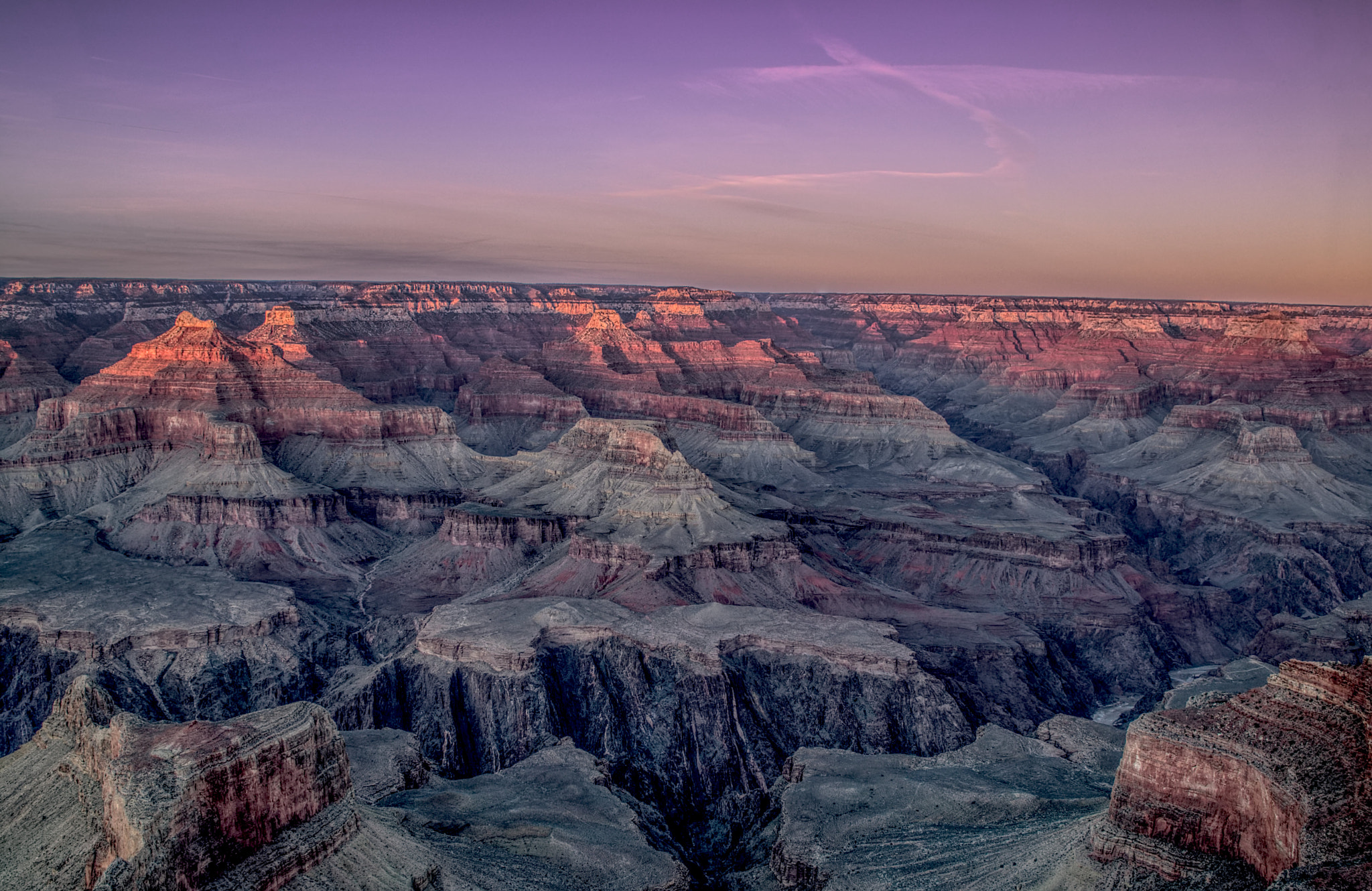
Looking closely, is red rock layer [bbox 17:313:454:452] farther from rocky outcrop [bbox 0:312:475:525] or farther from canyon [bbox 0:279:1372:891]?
canyon [bbox 0:279:1372:891]

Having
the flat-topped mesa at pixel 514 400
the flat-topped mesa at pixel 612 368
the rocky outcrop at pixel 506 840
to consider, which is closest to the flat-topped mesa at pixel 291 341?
the flat-topped mesa at pixel 514 400

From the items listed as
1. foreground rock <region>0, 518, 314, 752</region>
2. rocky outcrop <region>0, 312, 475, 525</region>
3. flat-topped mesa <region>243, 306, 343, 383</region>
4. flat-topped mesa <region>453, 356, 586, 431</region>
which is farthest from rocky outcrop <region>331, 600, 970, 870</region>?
flat-topped mesa <region>243, 306, 343, 383</region>

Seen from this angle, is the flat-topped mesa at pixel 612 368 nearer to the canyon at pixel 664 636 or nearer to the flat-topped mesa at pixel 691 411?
the flat-topped mesa at pixel 691 411

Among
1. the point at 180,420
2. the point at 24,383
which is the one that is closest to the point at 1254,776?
the point at 180,420

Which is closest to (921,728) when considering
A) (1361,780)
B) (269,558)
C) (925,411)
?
(1361,780)

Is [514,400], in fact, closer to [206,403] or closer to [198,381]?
[198,381]
